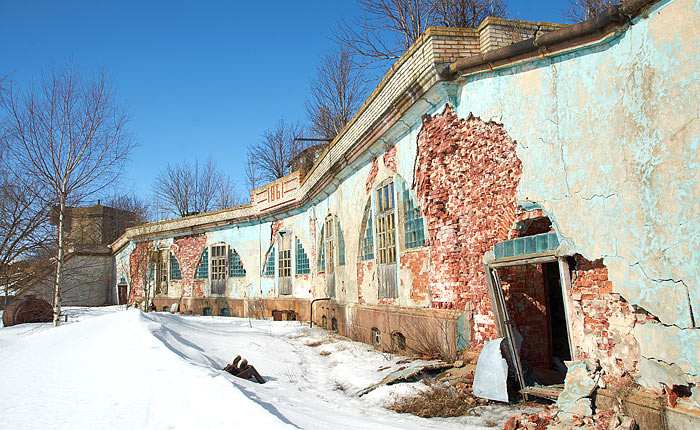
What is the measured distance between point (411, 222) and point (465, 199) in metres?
1.81

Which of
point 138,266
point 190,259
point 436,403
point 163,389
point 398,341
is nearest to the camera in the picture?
point 163,389

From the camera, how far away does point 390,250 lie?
998 cm

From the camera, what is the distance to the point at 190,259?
2397 centimetres

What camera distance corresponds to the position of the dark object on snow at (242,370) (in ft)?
23.6

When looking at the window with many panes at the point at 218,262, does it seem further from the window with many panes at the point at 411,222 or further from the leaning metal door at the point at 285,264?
the window with many panes at the point at 411,222

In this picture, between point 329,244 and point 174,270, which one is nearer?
point 329,244

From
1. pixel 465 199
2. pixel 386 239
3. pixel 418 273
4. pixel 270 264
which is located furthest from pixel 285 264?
pixel 465 199

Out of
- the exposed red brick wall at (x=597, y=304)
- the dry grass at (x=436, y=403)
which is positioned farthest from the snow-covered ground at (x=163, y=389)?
the exposed red brick wall at (x=597, y=304)

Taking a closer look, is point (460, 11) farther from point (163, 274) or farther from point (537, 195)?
point (163, 274)

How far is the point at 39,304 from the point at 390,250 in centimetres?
1339

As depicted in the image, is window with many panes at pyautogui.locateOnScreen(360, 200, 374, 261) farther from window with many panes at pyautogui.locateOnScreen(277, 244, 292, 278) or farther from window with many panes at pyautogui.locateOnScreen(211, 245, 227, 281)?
window with many panes at pyautogui.locateOnScreen(211, 245, 227, 281)

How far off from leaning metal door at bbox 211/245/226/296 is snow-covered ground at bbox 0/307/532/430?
13.3 meters

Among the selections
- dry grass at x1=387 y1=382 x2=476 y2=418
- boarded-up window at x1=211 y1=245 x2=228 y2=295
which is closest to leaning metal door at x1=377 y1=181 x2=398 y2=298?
dry grass at x1=387 y1=382 x2=476 y2=418

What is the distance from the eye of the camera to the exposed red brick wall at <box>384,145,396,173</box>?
9797 mm
